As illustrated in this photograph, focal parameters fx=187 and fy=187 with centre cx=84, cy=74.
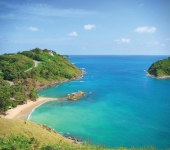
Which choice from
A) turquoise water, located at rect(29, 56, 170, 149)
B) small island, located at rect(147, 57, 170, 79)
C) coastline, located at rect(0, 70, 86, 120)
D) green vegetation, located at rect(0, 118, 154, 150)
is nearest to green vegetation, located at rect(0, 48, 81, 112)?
coastline, located at rect(0, 70, 86, 120)

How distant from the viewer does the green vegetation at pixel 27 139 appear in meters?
27.7

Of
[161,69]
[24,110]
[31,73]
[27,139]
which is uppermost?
[161,69]

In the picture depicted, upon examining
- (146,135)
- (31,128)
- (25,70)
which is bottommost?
(146,135)

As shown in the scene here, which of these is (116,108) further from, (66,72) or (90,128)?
(66,72)

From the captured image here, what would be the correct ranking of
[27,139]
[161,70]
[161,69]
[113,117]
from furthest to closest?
[161,69] < [161,70] < [113,117] < [27,139]

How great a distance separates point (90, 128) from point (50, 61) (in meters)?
84.2

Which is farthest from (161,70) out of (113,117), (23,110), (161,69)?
(23,110)

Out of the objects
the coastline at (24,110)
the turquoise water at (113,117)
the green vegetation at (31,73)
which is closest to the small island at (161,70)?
the turquoise water at (113,117)

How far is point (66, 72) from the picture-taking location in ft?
394

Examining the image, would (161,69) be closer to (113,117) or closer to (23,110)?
(113,117)

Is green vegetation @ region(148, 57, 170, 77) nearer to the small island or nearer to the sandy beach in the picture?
the small island

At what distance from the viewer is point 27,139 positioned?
30812 mm

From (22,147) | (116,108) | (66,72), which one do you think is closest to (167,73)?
(66,72)

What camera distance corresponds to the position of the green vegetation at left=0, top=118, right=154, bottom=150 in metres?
27.7
